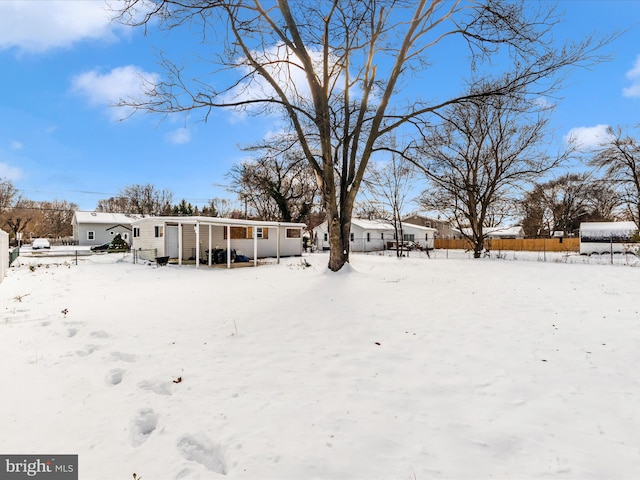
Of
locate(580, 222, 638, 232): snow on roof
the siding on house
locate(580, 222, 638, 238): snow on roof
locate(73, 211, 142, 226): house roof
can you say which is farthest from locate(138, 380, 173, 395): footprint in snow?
locate(73, 211, 142, 226): house roof

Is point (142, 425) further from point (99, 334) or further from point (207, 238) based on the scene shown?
point (207, 238)

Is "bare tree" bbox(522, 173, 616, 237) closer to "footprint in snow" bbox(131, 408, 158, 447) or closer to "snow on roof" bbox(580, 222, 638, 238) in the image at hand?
"snow on roof" bbox(580, 222, 638, 238)

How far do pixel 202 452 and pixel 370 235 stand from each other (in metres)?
34.9

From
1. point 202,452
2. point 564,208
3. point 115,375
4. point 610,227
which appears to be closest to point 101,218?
point 115,375

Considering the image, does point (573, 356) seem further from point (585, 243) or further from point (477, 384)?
point (585, 243)

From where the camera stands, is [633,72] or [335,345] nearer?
[335,345]

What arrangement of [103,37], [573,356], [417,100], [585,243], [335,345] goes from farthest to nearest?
[585,243] → [417,100] → [103,37] → [335,345] → [573,356]

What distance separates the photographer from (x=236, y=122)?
12523mm

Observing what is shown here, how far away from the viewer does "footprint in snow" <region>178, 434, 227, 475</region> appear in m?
2.18

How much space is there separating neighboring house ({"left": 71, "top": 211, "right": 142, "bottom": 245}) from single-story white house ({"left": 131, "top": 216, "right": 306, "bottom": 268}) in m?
19.9

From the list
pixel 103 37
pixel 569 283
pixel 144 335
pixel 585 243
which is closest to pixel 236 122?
pixel 103 37

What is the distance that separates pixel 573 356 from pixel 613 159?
2483 centimetres

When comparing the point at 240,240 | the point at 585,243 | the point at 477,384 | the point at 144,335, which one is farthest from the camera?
the point at 585,243

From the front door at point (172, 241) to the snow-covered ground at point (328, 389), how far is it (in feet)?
40.2
